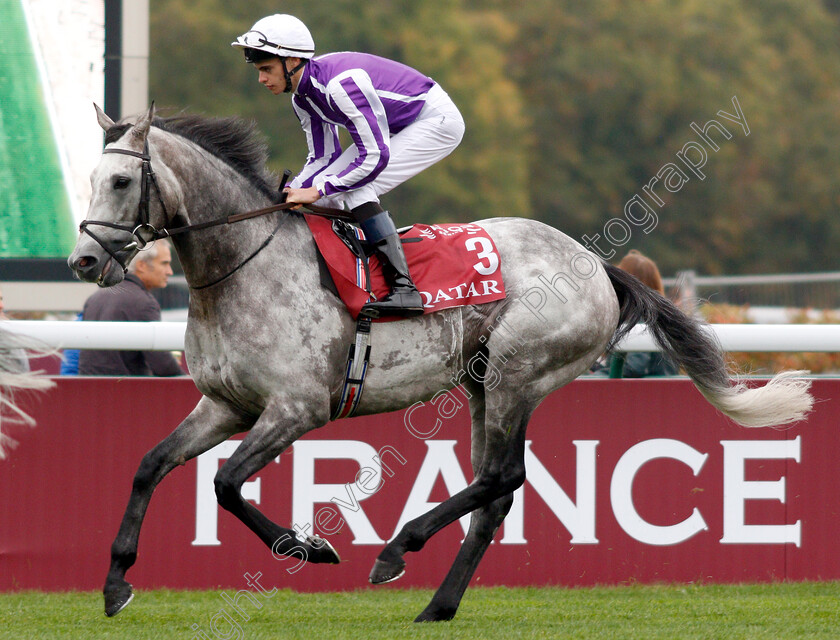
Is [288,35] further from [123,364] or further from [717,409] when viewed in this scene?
[717,409]

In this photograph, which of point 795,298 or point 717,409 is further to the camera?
point 795,298

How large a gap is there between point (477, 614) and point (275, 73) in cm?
229

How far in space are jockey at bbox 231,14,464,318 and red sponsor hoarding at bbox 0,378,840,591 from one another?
4.06 ft

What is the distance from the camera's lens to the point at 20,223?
680cm

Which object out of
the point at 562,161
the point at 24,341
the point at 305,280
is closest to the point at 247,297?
the point at 305,280

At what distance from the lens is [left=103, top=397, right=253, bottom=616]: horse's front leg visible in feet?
15.5

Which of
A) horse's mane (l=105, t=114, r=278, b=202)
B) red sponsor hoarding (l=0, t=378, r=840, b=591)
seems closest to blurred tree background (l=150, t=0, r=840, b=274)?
red sponsor hoarding (l=0, t=378, r=840, b=591)

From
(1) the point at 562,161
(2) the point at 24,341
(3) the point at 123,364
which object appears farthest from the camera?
(1) the point at 562,161

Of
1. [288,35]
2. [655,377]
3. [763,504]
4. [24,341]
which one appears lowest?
[763,504]

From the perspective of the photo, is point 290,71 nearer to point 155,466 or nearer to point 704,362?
point 155,466

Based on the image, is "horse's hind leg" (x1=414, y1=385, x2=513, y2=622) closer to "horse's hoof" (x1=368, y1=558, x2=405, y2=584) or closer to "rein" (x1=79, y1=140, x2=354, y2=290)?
"horse's hoof" (x1=368, y1=558, x2=405, y2=584)

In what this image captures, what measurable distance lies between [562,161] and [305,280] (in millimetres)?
26948

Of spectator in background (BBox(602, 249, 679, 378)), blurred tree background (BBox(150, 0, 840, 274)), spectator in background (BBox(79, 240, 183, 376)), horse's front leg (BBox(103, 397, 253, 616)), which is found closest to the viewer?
horse's front leg (BBox(103, 397, 253, 616))

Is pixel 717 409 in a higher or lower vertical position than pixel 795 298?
higher
